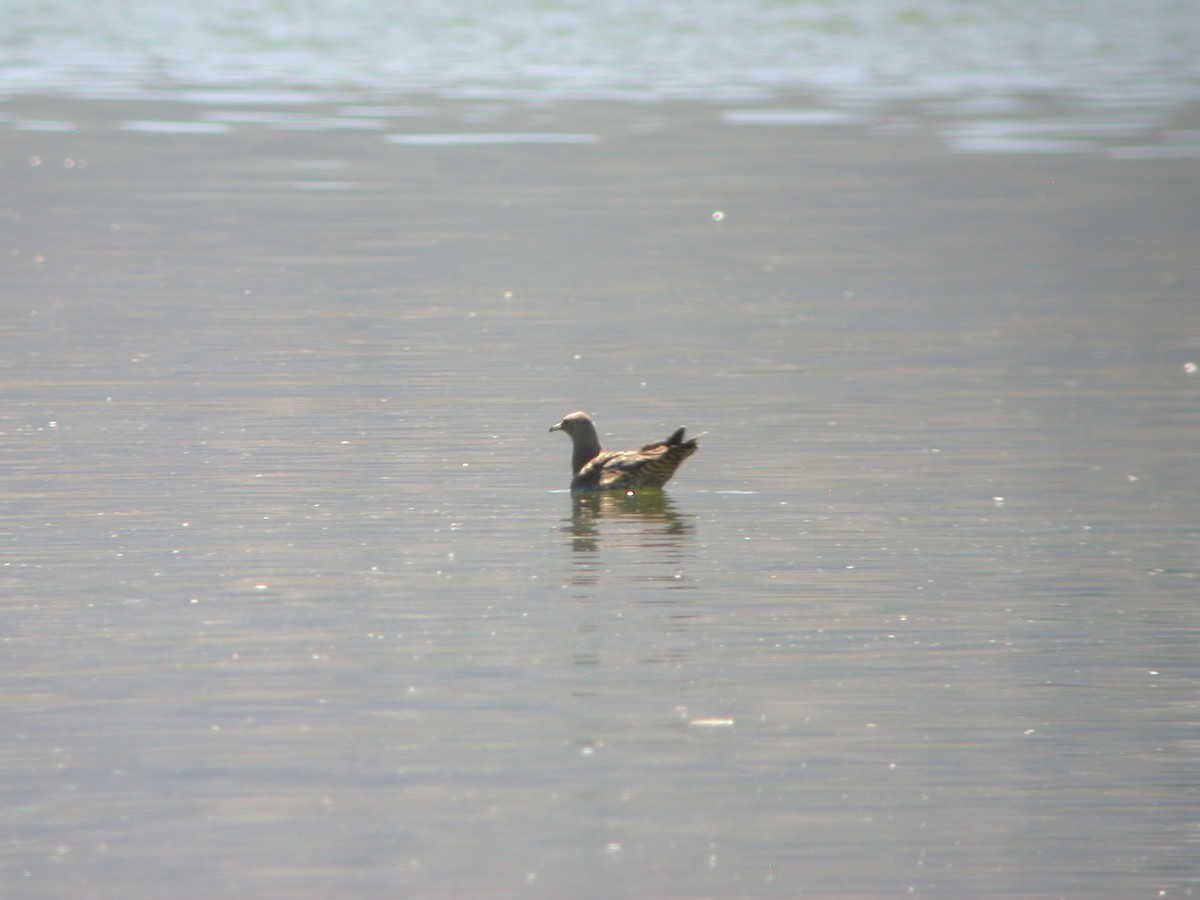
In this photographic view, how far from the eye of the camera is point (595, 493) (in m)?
11.5

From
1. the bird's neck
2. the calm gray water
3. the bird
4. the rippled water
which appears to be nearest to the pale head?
the bird's neck

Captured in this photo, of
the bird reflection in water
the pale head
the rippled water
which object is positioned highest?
the rippled water

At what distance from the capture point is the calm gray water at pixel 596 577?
6.72 meters

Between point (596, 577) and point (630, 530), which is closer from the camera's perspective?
point (596, 577)

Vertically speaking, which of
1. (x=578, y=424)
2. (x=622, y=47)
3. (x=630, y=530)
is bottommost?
(x=630, y=530)

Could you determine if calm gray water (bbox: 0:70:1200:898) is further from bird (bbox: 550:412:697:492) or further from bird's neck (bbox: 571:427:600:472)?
bird's neck (bbox: 571:427:600:472)

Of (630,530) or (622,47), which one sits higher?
(622,47)

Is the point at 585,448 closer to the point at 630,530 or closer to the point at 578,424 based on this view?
the point at 578,424

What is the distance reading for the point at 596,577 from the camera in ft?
31.7

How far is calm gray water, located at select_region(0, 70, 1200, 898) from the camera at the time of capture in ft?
22.1

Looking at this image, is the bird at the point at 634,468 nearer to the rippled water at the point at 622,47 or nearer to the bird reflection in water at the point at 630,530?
the bird reflection in water at the point at 630,530

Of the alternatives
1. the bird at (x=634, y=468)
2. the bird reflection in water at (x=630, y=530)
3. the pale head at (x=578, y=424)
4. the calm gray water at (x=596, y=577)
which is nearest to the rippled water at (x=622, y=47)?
the calm gray water at (x=596, y=577)

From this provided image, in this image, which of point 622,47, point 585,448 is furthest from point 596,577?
point 622,47

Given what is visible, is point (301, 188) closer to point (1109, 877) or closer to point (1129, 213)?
point (1129, 213)
